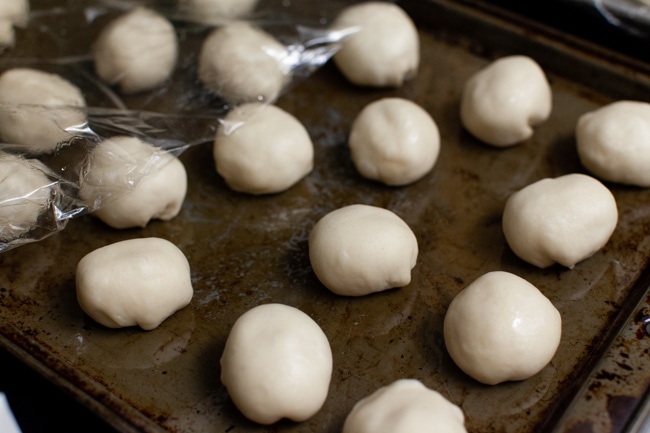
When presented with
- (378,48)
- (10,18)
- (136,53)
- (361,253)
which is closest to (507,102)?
(378,48)

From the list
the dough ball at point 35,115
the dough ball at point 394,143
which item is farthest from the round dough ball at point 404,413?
the dough ball at point 35,115

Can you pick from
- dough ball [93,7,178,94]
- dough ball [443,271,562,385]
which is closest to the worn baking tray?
dough ball [443,271,562,385]

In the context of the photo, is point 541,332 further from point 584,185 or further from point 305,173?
point 305,173

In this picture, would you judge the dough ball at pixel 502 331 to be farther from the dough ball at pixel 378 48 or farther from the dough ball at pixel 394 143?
the dough ball at pixel 378 48

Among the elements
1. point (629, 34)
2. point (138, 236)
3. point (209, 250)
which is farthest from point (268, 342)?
point (629, 34)

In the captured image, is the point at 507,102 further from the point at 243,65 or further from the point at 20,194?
the point at 20,194
